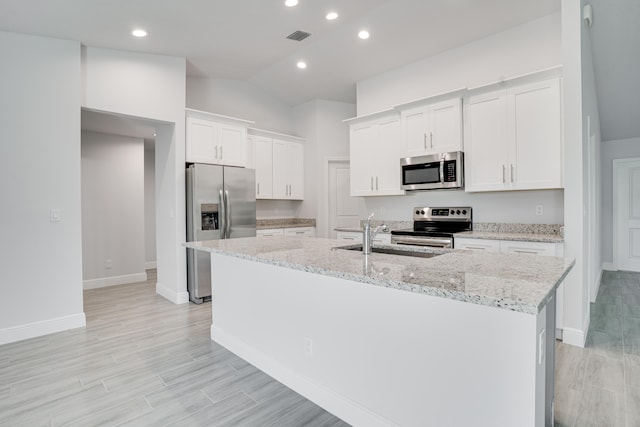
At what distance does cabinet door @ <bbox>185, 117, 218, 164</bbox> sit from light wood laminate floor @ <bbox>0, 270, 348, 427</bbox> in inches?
84.2

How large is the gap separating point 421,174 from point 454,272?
2950 millimetres

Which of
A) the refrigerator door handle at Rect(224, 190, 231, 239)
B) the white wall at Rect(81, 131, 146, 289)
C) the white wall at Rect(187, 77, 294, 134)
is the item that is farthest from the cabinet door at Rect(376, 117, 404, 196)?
the white wall at Rect(81, 131, 146, 289)

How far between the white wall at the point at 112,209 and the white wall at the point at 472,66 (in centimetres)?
393

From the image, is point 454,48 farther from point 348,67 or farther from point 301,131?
point 301,131

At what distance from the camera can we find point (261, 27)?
367 centimetres

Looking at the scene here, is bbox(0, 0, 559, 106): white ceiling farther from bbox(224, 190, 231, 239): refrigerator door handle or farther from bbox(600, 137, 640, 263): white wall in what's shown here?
bbox(600, 137, 640, 263): white wall

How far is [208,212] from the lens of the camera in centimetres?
439

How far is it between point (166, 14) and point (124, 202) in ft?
11.4

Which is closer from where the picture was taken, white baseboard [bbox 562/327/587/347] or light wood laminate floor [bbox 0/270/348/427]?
light wood laminate floor [bbox 0/270/348/427]

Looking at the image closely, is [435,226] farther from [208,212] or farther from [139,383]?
[139,383]

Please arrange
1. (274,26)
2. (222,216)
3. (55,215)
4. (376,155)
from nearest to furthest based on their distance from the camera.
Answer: (55,215), (274,26), (222,216), (376,155)

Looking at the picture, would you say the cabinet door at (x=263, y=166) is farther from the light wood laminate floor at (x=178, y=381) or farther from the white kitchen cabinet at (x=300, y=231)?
the light wood laminate floor at (x=178, y=381)

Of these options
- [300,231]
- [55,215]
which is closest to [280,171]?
[300,231]

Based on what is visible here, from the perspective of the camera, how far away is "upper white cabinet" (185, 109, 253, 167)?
4453 mm
